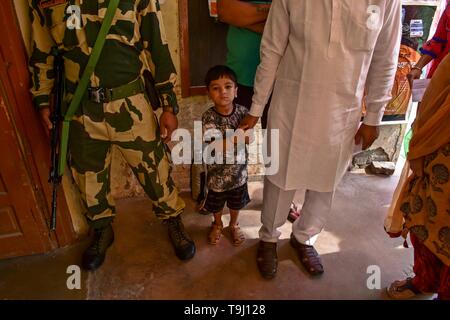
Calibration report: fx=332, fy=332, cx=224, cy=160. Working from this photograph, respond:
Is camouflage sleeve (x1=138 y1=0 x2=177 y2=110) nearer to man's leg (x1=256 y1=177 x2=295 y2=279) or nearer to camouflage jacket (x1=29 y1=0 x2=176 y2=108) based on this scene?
camouflage jacket (x1=29 y1=0 x2=176 y2=108)

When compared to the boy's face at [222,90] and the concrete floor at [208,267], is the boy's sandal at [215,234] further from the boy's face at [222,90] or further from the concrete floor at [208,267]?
the boy's face at [222,90]

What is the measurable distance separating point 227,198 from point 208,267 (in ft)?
1.45

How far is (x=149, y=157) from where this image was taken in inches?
73.7

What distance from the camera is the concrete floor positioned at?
1903 mm

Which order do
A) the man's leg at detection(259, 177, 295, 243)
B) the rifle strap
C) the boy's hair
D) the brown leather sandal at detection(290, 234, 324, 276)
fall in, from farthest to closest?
the brown leather sandal at detection(290, 234, 324, 276) → the man's leg at detection(259, 177, 295, 243) → the boy's hair → the rifle strap

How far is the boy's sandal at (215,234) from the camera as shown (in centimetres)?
223

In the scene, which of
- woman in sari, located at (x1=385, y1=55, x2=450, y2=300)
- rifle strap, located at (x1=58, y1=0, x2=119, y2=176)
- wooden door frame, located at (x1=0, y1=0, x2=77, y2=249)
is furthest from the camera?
wooden door frame, located at (x1=0, y1=0, x2=77, y2=249)

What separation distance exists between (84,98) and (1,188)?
0.75 m

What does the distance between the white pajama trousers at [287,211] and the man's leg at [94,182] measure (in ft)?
3.10

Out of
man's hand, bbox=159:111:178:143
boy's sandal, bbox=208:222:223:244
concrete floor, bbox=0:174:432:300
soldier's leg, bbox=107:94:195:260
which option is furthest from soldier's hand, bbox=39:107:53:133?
boy's sandal, bbox=208:222:223:244

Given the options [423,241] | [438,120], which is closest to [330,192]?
[423,241]

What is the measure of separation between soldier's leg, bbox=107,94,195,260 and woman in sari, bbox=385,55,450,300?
4.12 ft

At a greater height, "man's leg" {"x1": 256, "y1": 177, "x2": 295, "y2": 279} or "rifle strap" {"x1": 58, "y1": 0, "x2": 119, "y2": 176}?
"rifle strap" {"x1": 58, "y1": 0, "x2": 119, "y2": 176}

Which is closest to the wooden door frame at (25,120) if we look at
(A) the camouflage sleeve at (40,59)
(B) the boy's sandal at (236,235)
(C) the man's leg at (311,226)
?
(A) the camouflage sleeve at (40,59)
